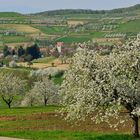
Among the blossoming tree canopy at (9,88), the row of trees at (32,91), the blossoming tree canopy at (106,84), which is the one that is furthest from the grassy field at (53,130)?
the row of trees at (32,91)

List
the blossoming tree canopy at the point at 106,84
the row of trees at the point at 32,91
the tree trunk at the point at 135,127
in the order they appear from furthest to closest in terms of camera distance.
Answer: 1. the row of trees at the point at 32,91
2. the tree trunk at the point at 135,127
3. the blossoming tree canopy at the point at 106,84

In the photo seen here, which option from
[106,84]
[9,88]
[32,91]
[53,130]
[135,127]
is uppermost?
[106,84]

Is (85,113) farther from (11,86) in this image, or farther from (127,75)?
(11,86)

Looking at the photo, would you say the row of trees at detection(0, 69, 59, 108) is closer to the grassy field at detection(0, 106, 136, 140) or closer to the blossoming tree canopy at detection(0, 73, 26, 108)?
the blossoming tree canopy at detection(0, 73, 26, 108)

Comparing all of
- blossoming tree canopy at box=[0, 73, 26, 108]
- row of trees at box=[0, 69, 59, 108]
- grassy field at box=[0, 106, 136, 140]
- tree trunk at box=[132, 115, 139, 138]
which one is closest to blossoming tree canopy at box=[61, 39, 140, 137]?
tree trunk at box=[132, 115, 139, 138]

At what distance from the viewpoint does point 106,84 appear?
3409 centimetres

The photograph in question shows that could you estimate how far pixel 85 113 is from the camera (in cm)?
3569

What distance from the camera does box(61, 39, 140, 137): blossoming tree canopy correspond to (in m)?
34.1

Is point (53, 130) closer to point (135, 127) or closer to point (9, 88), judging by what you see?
point (135, 127)

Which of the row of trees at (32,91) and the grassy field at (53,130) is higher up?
the grassy field at (53,130)

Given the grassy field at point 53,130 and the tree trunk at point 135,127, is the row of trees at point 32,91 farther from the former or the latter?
the tree trunk at point 135,127

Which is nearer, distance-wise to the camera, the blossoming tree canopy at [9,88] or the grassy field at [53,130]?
the grassy field at [53,130]

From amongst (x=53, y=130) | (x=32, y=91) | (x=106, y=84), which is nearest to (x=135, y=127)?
(x=106, y=84)

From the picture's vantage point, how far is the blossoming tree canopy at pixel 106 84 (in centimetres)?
3412
